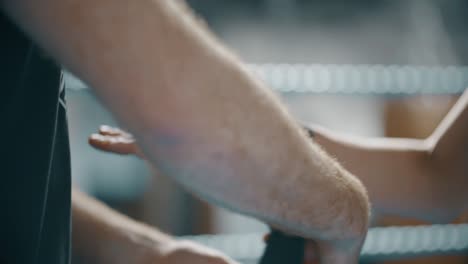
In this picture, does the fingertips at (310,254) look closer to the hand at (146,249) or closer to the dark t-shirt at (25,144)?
the hand at (146,249)

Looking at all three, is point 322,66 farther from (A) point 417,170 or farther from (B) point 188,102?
(B) point 188,102

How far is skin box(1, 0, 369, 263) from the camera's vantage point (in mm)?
545

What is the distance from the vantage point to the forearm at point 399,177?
1114mm

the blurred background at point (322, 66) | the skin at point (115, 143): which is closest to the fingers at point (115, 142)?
the skin at point (115, 143)

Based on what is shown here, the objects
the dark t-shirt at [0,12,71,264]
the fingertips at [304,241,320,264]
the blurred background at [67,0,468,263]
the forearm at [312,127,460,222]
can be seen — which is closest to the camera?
the dark t-shirt at [0,12,71,264]

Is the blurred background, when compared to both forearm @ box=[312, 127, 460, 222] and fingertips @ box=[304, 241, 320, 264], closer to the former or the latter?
forearm @ box=[312, 127, 460, 222]

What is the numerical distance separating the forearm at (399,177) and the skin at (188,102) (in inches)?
18.3

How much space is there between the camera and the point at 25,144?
711mm

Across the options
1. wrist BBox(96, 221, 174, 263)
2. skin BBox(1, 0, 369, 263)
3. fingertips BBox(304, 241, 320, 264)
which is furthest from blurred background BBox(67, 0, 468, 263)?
skin BBox(1, 0, 369, 263)

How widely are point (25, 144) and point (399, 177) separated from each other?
662mm

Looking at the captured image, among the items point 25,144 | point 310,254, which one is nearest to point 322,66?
point 310,254

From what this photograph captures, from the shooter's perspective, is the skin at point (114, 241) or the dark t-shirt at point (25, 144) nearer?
the dark t-shirt at point (25, 144)

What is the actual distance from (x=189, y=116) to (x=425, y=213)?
27.0 inches

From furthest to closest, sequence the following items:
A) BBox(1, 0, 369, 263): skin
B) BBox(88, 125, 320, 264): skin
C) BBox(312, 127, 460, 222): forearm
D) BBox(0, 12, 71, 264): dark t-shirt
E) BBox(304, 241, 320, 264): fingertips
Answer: BBox(312, 127, 460, 222): forearm → BBox(88, 125, 320, 264): skin → BBox(304, 241, 320, 264): fingertips → BBox(0, 12, 71, 264): dark t-shirt → BBox(1, 0, 369, 263): skin
